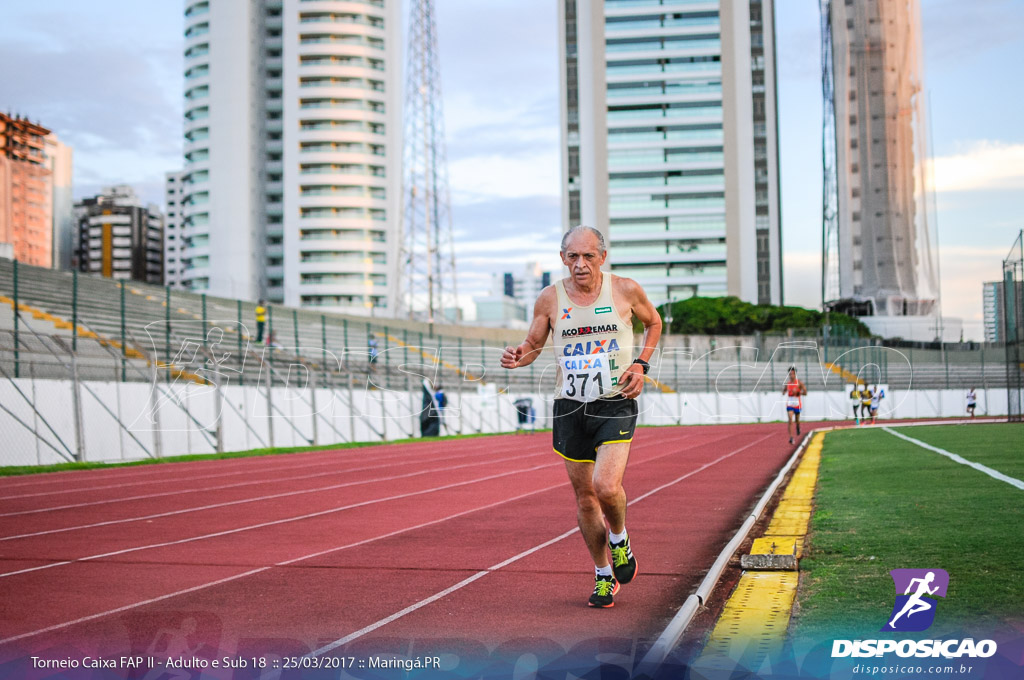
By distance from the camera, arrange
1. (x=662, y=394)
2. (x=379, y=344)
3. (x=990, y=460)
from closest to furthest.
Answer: (x=990, y=460), (x=379, y=344), (x=662, y=394)

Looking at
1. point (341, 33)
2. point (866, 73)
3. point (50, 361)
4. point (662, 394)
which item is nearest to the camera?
point (50, 361)

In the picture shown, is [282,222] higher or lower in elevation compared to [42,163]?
lower

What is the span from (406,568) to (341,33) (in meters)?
108

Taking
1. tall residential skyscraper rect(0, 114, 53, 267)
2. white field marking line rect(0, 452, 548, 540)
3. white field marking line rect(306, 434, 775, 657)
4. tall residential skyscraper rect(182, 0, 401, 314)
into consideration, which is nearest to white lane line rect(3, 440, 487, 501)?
white field marking line rect(0, 452, 548, 540)

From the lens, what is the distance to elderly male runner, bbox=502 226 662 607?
18.9 feet

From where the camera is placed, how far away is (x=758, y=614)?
17.2 ft

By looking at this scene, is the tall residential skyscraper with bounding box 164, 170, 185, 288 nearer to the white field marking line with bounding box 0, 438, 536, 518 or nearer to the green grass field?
the white field marking line with bounding box 0, 438, 536, 518

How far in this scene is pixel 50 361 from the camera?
67.1 feet

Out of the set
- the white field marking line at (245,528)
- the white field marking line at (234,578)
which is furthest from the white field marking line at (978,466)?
the white field marking line at (245,528)

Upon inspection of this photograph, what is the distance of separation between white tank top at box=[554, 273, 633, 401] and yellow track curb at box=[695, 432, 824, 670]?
1356mm

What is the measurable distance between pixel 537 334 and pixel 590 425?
652 mm

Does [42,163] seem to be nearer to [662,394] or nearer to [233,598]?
[662,394]

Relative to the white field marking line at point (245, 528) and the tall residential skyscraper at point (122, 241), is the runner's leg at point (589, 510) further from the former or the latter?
the tall residential skyscraper at point (122, 241)

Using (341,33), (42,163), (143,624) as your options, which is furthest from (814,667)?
(42,163)
